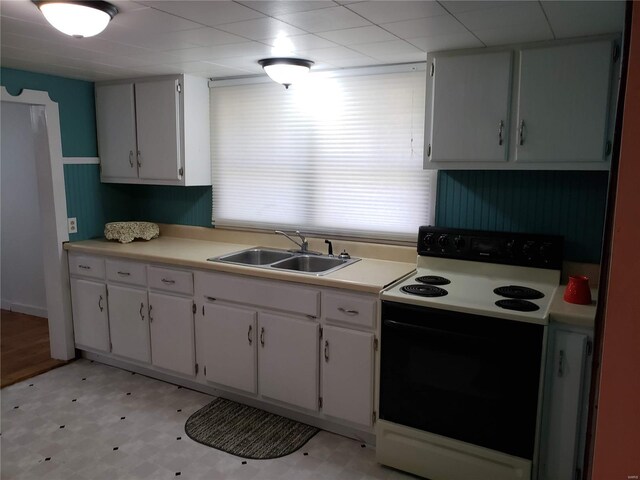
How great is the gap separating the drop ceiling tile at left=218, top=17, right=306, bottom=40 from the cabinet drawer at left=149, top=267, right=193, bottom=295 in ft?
5.03

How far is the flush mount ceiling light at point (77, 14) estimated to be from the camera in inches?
73.4

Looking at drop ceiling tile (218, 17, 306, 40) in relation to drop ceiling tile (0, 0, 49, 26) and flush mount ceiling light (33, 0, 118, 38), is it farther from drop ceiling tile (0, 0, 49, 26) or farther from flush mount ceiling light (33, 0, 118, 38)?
drop ceiling tile (0, 0, 49, 26)

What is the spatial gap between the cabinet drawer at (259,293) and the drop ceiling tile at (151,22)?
4.56 feet

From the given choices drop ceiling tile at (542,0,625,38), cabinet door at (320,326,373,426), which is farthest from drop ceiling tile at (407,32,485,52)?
cabinet door at (320,326,373,426)

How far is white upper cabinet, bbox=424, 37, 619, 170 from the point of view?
89.7 inches

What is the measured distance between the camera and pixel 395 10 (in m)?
1.92

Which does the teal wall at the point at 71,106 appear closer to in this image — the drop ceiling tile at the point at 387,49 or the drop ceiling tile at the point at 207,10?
the drop ceiling tile at the point at 207,10

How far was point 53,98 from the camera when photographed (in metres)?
3.57

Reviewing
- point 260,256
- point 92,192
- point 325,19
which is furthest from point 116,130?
point 325,19

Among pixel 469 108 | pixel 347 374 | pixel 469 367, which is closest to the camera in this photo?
pixel 469 367

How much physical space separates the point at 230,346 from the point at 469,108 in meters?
1.94

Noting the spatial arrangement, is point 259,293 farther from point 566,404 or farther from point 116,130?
point 116,130

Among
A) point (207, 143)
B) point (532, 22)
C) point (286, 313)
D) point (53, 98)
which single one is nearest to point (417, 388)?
point (286, 313)

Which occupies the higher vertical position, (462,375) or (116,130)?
(116,130)
